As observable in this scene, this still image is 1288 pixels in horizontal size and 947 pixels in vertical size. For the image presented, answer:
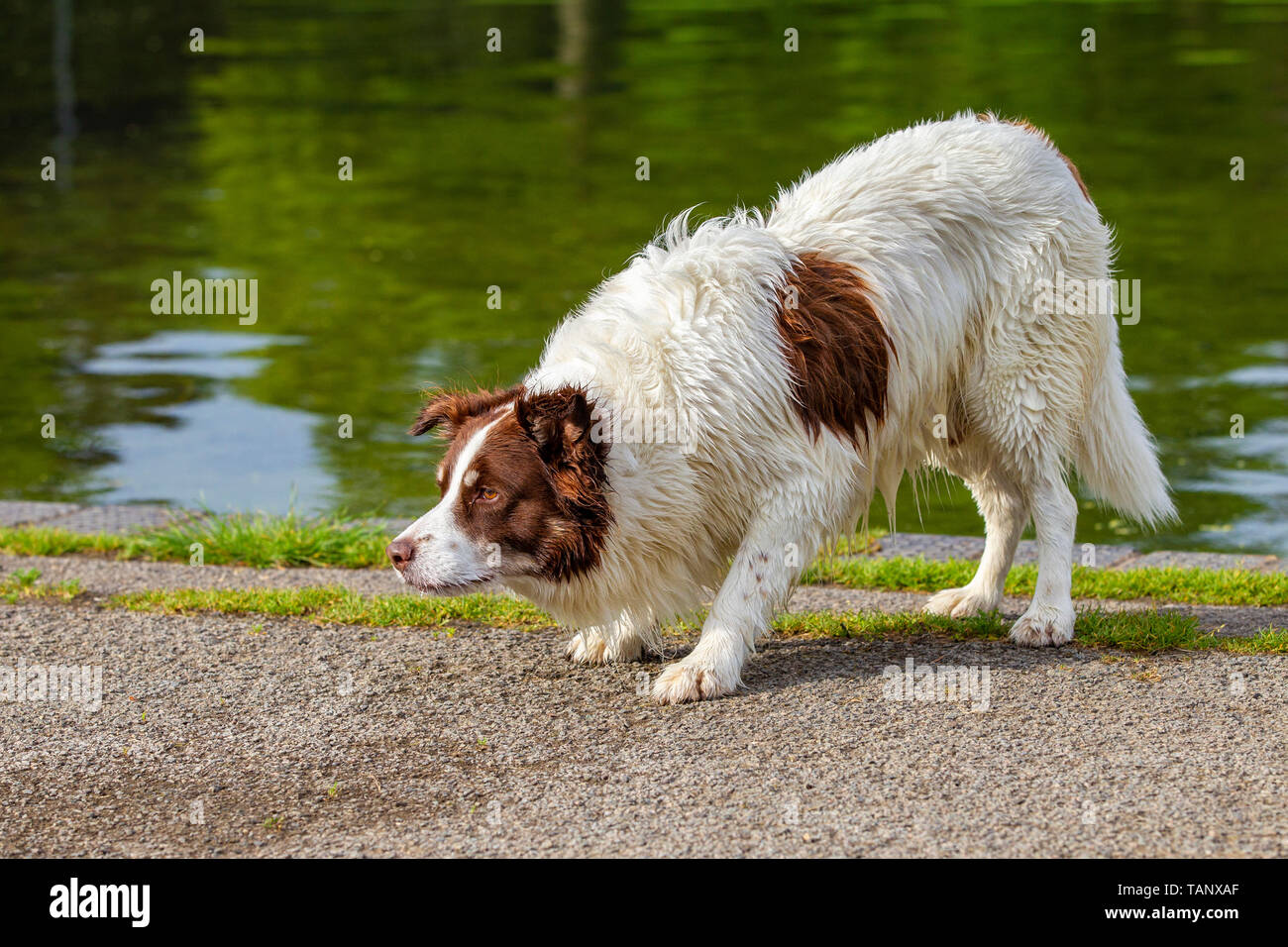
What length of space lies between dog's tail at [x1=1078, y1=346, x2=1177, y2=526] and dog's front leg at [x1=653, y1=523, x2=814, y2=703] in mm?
1539

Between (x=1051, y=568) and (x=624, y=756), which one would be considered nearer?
(x=624, y=756)

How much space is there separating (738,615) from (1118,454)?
2004mm

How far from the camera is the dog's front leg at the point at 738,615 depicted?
6.16m

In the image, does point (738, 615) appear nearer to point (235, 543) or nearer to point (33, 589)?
point (235, 543)

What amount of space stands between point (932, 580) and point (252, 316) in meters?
9.13

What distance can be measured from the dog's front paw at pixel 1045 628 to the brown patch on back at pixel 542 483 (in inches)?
71.9

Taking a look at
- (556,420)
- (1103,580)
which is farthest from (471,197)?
(556,420)

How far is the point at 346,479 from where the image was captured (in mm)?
11039

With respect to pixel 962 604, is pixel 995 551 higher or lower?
higher

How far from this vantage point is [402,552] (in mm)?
5914

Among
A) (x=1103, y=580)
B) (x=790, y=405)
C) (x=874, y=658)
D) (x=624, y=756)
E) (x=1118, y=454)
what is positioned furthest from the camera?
(x=1103, y=580)
